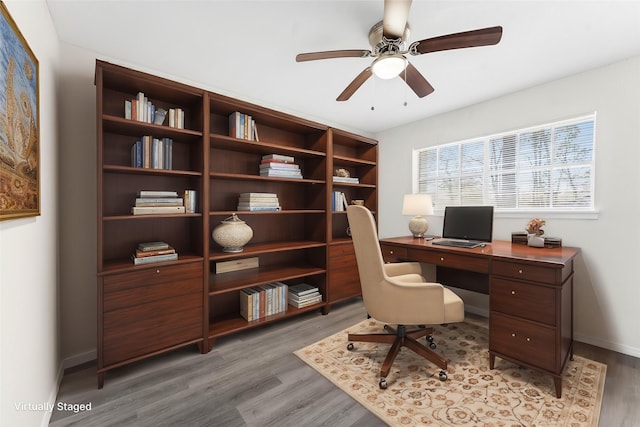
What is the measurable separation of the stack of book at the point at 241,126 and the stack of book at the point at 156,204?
78 cm

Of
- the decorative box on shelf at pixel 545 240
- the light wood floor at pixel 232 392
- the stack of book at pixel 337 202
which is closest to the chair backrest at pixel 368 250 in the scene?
the light wood floor at pixel 232 392

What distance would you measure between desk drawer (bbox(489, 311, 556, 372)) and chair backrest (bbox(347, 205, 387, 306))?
0.88m

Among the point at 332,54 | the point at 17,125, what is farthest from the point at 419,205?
the point at 17,125

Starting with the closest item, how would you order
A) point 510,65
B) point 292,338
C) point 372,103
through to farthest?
point 510,65 → point 292,338 → point 372,103

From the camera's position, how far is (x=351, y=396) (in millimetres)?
1662

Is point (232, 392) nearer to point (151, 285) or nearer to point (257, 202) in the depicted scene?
point (151, 285)

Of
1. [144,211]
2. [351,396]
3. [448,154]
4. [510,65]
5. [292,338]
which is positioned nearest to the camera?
[351,396]

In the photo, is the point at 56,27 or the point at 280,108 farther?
the point at 280,108

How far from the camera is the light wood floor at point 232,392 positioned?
1.47 meters

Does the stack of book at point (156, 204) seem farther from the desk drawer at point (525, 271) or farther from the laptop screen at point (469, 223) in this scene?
the laptop screen at point (469, 223)

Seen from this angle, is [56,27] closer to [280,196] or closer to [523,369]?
[280,196]

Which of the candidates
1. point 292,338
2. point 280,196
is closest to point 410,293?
point 292,338

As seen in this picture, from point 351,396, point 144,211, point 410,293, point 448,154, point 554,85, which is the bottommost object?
point 351,396

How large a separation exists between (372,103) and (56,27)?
8.81ft
